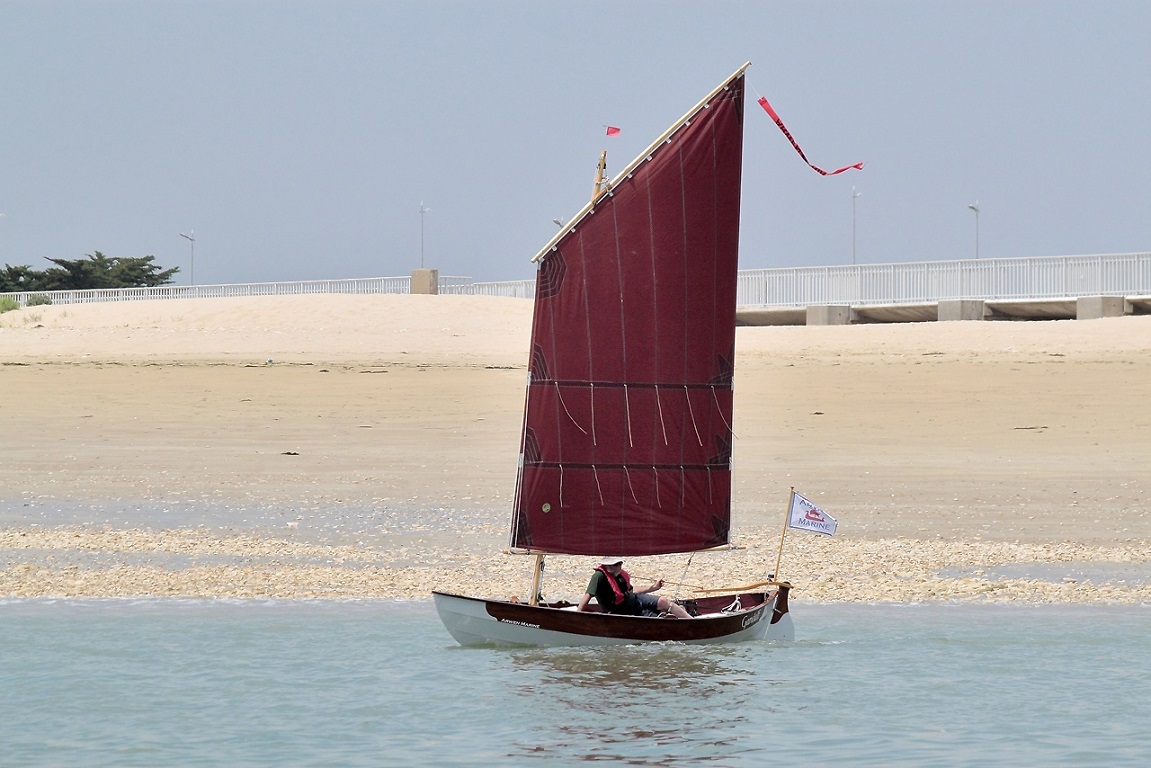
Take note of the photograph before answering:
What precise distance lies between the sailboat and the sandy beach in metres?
2.16

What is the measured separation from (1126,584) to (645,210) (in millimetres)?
6313

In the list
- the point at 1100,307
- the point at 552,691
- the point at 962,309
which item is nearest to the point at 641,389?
the point at 552,691

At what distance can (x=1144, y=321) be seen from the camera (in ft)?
115

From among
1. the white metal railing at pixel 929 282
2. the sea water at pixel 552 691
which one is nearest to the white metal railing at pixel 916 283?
the white metal railing at pixel 929 282

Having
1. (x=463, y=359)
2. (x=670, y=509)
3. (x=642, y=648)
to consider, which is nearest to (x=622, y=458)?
(x=670, y=509)

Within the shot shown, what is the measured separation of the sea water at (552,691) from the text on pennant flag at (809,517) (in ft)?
3.54

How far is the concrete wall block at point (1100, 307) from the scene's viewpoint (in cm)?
3850

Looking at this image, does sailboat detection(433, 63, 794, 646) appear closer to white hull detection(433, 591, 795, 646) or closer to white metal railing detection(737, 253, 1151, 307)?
white hull detection(433, 591, 795, 646)

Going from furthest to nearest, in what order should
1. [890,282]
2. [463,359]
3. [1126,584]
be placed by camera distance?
[890,282] < [463,359] < [1126,584]

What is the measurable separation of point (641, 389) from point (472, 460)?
10067mm

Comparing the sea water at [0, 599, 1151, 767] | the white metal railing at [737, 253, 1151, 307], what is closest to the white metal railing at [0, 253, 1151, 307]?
the white metal railing at [737, 253, 1151, 307]

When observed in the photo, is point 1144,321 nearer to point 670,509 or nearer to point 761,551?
point 761,551

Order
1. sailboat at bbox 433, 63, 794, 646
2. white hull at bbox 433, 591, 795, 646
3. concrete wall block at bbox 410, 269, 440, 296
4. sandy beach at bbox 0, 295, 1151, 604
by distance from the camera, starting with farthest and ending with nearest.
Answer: concrete wall block at bbox 410, 269, 440, 296 < sandy beach at bbox 0, 295, 1151, 604 < sailboat at bbox 433, 63, 794, 646 < white hull at bbox 433, 591, 795, 646

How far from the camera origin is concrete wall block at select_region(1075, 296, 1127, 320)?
3850cm
